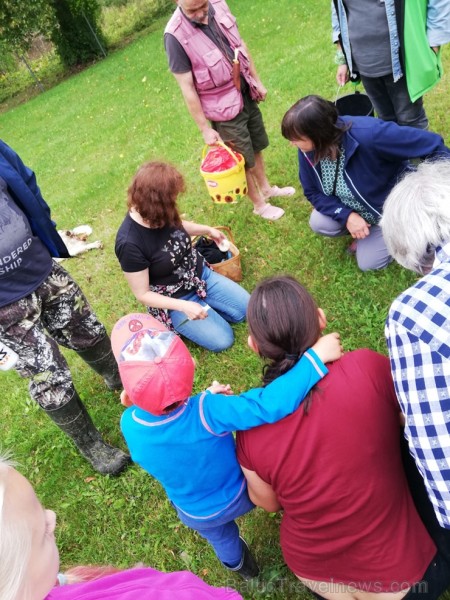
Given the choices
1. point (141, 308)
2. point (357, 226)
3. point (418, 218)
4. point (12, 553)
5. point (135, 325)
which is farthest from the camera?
point (141, 308)

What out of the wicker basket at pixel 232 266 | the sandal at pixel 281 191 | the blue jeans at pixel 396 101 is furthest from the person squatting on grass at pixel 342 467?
the sandal at pixel 281 191

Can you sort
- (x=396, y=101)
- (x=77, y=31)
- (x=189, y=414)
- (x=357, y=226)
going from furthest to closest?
(x=77, y=31) → (x=396, y=101) → (x=357, y=226) → (x=189, y=414)

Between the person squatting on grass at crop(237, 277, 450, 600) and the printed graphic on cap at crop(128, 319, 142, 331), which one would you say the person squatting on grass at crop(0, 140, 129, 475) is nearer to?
the printed graphic on cap at crop(128, 319, 142, 331)

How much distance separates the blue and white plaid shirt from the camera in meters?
1.36

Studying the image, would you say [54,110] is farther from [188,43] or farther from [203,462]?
[203,462]

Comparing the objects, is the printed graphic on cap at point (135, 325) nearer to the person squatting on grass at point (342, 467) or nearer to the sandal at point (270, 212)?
the person squatting on grass at point (342, 467)

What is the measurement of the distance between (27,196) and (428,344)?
2.19 meters

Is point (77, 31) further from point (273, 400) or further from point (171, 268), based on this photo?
point (273, 400)

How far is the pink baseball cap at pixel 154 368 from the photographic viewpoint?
1.64 metres

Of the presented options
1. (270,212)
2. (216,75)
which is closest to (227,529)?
(270,212)

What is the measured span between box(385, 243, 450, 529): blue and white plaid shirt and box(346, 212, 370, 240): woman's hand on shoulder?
182cm

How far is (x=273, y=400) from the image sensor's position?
1583 millimetres

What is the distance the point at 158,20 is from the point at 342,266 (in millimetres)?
18055

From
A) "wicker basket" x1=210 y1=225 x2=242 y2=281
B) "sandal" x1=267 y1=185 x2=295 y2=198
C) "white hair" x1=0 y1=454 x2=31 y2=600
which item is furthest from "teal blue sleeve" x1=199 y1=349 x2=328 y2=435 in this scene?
"sandal" x1=267 y1=185 x2=295 y2=198
